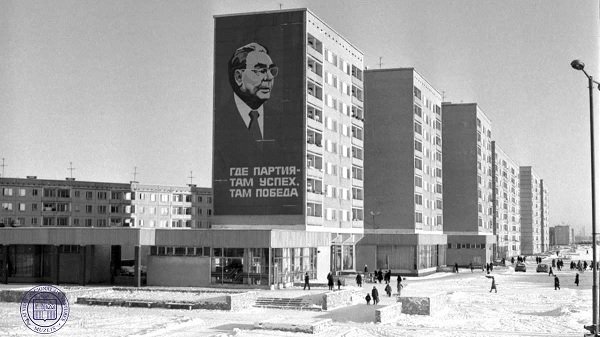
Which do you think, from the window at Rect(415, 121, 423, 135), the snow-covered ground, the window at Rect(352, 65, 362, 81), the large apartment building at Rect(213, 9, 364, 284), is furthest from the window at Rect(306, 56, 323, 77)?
the window at Rect(415, 121, 423, 135)

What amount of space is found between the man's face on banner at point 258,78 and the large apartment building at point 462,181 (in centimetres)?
6542

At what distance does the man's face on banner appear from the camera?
250 feet

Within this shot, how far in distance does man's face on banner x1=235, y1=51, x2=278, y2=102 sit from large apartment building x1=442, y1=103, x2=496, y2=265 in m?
65.4

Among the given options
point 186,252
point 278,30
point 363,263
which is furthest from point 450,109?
point 186,252

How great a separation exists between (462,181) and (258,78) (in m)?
67.8

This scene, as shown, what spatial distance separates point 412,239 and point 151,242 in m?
40.1

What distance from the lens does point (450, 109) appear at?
445 ft

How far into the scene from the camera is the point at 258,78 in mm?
76438

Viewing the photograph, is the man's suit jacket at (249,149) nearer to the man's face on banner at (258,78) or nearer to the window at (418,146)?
the man's face on banner at (258,78)

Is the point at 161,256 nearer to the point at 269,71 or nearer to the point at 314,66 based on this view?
the point at 269,71

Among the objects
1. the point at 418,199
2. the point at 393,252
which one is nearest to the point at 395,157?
the point at 418,199

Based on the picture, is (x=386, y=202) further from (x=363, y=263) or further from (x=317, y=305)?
(x=317, y=305)

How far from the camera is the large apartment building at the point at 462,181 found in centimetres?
13088

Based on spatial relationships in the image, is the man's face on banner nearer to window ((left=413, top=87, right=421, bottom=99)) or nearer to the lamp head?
window ((left=413, top=87, right=421, bottom=99))
